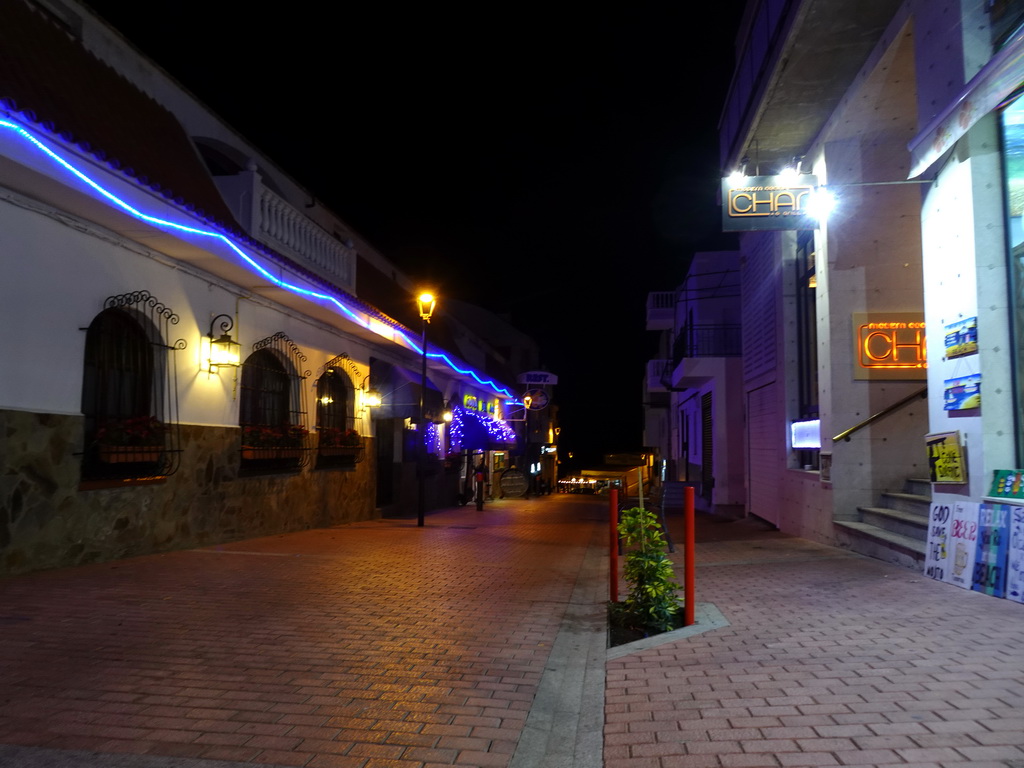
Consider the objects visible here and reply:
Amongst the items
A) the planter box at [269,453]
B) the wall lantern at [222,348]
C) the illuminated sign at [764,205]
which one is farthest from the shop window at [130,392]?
the illuminated sign at [764,205]

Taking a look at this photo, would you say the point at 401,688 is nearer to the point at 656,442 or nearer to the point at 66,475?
the point at 66,475

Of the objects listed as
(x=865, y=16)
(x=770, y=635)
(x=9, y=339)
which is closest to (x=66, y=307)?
(x=9, y=339)

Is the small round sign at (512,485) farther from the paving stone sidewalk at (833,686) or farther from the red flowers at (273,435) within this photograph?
the paving stone sidewalk at (833,686)

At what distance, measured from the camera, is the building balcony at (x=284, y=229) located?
1273cm

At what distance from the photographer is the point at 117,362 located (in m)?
9.47

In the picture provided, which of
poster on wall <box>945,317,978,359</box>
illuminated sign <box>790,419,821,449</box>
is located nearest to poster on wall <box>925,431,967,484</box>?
poster on wall <box>945,317,978,359</box>

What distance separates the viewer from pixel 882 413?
1059 cm

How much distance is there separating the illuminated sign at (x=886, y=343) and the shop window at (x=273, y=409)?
29.8ft

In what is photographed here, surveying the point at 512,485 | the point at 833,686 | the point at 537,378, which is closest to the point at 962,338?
the point at 833,686

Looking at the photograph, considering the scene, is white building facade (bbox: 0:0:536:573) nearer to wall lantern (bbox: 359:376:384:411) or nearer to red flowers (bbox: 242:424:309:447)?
red flowers (bbox: 242:424:309:447)

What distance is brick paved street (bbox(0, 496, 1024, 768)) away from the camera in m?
3.74

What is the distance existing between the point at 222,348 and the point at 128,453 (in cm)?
270

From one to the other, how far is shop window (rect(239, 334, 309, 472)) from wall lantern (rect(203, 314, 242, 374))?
0.51m

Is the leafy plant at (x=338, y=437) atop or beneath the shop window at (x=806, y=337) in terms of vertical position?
beneath
